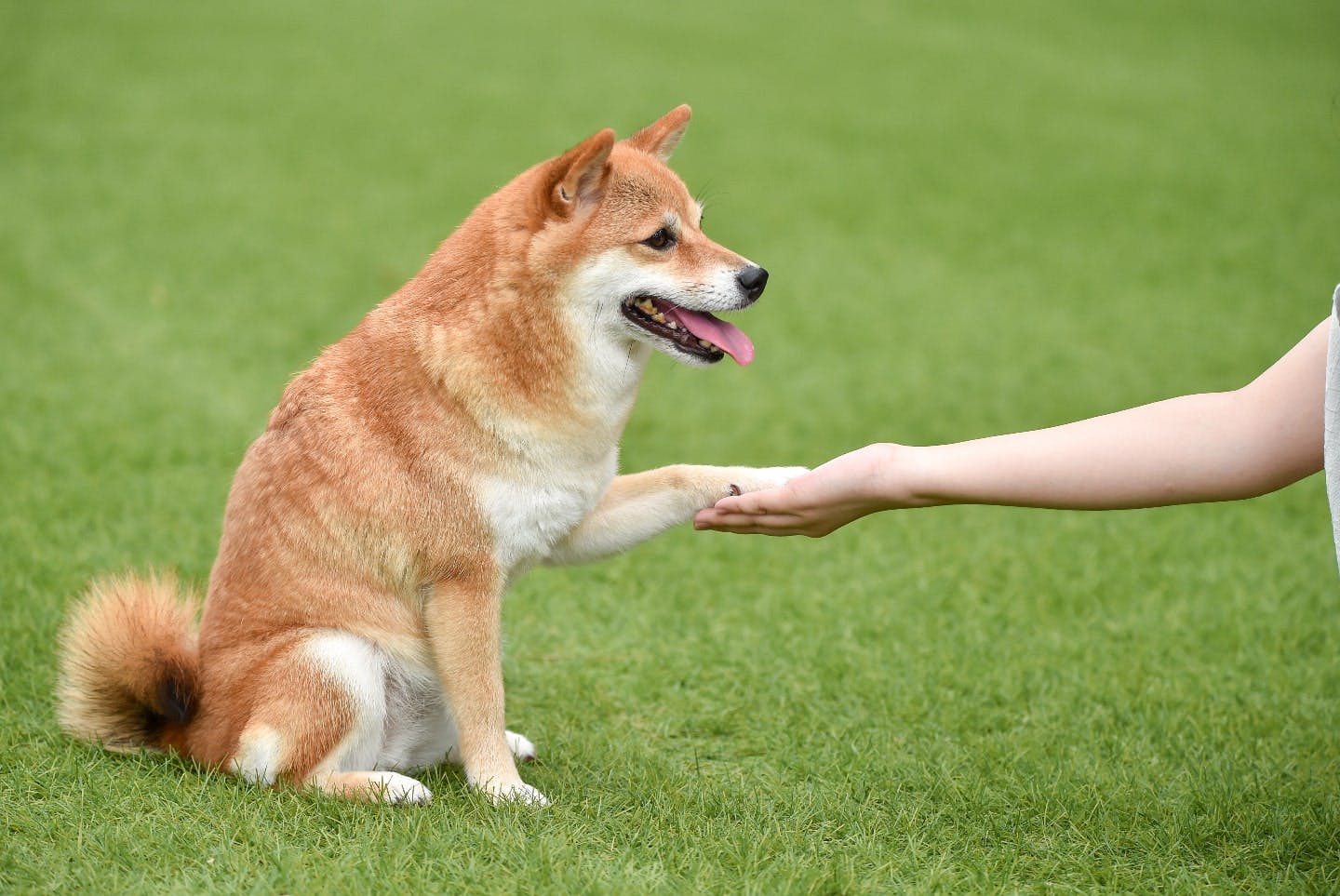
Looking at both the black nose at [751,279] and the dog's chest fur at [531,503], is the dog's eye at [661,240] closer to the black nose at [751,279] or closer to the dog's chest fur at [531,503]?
the black nose at [751,279]

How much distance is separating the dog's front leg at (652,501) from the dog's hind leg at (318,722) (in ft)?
1.71

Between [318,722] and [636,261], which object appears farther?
[636,261]

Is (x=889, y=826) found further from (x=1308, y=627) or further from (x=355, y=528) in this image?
(x=1308, y=627)

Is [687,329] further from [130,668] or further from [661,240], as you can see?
[130,668]

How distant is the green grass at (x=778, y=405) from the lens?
2.89 meters

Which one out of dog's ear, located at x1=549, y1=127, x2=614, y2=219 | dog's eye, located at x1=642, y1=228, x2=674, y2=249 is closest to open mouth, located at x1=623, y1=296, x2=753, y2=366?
dog's eye, located at x1=642, y1=228, x2=674, y2=249

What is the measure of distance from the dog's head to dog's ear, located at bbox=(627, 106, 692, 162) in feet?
0.74

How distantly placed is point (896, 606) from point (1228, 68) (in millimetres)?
11541

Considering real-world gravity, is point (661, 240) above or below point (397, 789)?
above

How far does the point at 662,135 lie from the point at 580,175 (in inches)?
18.3

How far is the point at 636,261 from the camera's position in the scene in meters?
3.02

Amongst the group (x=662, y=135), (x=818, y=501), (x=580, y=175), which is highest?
(x=662, y=135)

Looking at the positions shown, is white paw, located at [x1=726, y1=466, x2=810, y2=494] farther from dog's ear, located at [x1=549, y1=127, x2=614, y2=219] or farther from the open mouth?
dog's ear, located at [x1=549, y1=127, x2=614, y2=219]

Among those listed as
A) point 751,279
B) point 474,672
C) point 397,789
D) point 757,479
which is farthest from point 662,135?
point 397,789
